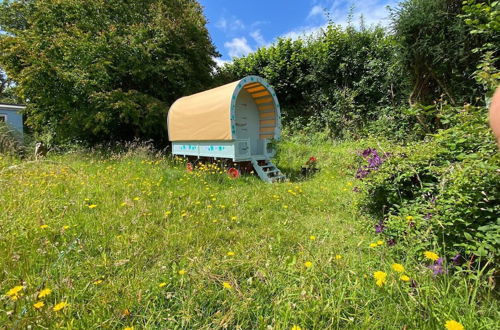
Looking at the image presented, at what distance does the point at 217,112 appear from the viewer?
20.3 feet

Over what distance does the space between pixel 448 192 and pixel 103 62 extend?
10.5 meters

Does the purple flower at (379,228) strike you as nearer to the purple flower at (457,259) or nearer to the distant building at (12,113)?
the purple flower at (457,259)

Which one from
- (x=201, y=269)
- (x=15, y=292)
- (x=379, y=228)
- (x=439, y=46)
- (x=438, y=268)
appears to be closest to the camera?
(x=15, y=292)

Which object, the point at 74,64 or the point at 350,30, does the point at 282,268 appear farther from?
the point at 350,30

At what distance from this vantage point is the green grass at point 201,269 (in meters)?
1.24

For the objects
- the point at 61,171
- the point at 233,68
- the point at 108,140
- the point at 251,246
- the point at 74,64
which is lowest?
the point at 251,246

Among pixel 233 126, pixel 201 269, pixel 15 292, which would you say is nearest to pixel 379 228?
pixel 201 269

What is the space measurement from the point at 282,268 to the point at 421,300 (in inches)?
31.7

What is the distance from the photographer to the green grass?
1236 mm

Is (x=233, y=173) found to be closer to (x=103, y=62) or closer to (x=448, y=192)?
(x=448, y=192)

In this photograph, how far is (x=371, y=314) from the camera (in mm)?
1263

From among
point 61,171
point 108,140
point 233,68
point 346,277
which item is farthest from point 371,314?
point 233,68

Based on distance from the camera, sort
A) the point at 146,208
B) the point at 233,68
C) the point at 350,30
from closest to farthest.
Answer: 1. the point at 146,208
2. the point at 350,30
3. the point at 233,68

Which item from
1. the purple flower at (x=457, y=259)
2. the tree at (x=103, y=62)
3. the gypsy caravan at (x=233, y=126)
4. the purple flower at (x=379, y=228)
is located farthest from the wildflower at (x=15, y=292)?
the tree at (x=103, y=62)
